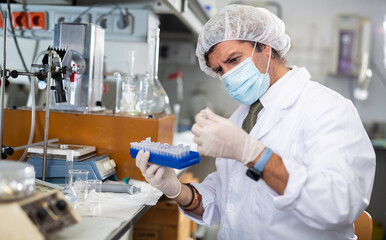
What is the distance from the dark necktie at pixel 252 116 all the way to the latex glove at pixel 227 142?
0.36m

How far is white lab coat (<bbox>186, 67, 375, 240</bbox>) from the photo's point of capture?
3.72ft

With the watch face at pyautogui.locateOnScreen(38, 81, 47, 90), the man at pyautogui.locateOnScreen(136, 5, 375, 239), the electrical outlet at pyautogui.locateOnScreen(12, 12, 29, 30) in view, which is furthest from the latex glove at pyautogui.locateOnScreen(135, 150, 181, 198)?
the electrical outlet at pyautogui.locateOnScreen(12, 12, 29, 30)

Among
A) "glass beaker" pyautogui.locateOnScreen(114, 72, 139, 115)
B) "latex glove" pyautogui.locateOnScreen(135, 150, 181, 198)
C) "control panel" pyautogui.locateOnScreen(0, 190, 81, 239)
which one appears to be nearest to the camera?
"control panel" pyautogui.locateOnScreen(0, 190, 81, 239)

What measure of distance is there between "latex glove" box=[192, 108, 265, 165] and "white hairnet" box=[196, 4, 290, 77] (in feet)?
1.43

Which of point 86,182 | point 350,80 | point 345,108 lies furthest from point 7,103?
point 350,80

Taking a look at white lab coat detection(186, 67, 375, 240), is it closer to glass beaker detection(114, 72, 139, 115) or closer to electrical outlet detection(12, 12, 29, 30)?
glass beaker detection(114, 72, 139, 115)

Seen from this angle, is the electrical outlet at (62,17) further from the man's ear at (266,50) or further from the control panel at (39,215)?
the control panel at (39,215)

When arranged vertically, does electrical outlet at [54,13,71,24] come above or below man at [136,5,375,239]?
above

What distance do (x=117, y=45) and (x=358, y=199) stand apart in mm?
1832

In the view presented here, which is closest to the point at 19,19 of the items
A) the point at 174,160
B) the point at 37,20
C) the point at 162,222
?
the point at 37,20

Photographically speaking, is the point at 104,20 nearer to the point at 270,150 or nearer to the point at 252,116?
the point at 252,116

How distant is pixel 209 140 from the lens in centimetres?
121

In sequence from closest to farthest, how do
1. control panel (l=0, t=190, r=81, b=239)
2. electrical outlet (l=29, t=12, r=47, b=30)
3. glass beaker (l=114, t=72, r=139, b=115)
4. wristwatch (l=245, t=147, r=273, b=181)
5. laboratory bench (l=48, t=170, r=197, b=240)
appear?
control panel (l=0, t=190, r=81, b=239)
laboratory bench (l=48, t=170, r=197, b=240)
wristwatch (l=245, t=147, r=273, b=181)
glass beaker (l=114, t=72, r=139, b=115)
electrical outlet (l=29, t=12, r=47, b=30)

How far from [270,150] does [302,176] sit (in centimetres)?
13
